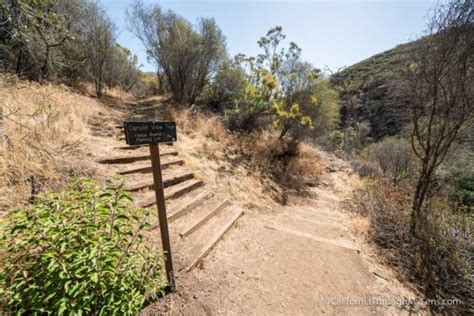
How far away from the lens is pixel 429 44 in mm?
3406

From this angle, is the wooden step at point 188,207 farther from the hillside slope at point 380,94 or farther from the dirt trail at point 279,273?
the hillside slope at point 380,94

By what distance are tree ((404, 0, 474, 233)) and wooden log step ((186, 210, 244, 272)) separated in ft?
11.1

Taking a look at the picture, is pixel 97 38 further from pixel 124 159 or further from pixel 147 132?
pixel 147 132

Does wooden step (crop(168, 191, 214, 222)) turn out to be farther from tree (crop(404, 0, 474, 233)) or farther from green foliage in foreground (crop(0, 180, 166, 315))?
tree (crop(404, 0, 474, 233))

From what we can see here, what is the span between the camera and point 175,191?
3.49 m

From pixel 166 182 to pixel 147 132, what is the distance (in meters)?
2.06

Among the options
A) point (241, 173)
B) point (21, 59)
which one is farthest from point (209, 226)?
point (21, 59)

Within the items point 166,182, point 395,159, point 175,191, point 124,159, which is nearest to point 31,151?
point 124,159

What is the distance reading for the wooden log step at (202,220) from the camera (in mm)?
2785

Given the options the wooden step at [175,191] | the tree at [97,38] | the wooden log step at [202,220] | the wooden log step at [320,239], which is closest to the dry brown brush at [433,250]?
the wooden log step at [320,239]

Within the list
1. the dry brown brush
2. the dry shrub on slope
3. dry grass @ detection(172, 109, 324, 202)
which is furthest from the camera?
dry grass @ detection(172, 109, 324, 202)

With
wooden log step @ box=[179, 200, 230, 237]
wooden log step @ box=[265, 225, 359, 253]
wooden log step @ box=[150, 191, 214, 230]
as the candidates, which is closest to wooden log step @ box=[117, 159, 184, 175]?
wooden log step @ box=[150, 191, 214, 230]

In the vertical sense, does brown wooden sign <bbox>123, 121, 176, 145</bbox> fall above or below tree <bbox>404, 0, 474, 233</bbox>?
below

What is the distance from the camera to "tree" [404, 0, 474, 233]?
3078mm
